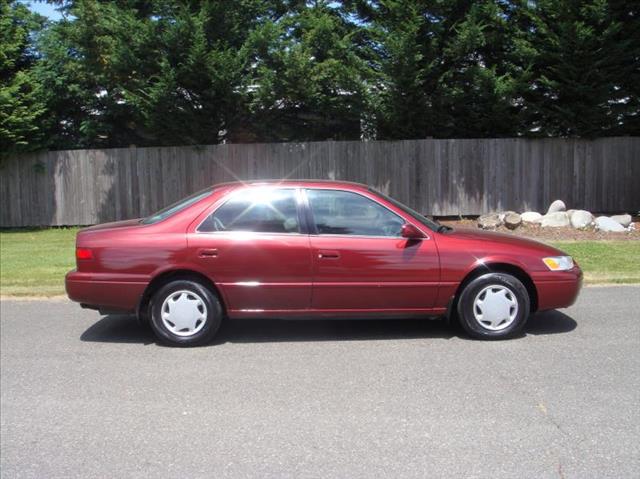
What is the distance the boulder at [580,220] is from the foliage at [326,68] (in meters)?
2.28

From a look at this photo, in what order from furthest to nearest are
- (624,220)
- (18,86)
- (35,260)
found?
(18,86) < (624,220) < (35,260)

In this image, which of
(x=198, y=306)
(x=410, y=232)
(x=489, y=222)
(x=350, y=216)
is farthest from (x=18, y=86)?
(x=410, y=232)

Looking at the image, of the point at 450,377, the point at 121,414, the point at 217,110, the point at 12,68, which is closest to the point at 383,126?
the point at 217,110

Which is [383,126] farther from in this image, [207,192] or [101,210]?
[207,192]

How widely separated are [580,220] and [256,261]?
9.53 meters

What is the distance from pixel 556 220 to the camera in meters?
13.2

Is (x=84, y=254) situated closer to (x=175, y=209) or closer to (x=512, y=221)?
(x=175, y=209)

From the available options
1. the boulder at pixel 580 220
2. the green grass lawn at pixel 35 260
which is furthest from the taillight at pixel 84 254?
the boulder at pixel 580 220

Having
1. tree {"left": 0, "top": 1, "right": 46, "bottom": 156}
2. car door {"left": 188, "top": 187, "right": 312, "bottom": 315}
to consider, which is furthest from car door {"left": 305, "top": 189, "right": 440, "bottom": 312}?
tree {"left": 0, "top": 1, "right": 46, "bottom": 156}

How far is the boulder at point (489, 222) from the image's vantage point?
13.3 meters

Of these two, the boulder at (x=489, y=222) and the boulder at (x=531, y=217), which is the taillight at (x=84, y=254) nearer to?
the boulder at (x=489, y=222)

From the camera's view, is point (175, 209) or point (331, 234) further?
point (175, 209)

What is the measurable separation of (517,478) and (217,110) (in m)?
12.5

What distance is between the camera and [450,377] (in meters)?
4.89
